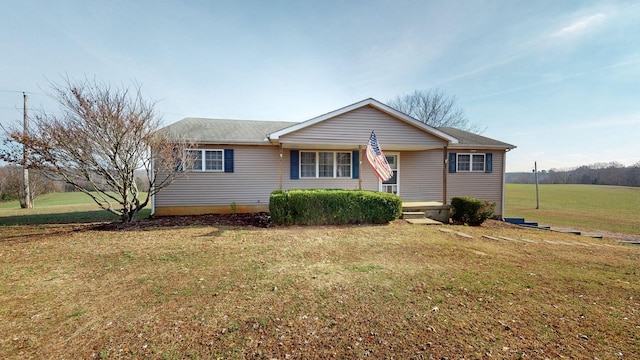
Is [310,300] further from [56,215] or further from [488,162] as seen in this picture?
[56,215]

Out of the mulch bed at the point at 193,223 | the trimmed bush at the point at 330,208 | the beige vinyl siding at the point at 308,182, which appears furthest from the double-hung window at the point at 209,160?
the trimmed bush at the point at 330,208

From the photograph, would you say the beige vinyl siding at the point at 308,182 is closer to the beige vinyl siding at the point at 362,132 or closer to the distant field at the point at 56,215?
the beige vinyl siding at the point at 362,132

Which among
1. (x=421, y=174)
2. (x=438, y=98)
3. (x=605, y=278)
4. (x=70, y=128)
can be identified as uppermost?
(x=438, y=98)

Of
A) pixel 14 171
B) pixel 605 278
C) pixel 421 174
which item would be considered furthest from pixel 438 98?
pixel 14 171

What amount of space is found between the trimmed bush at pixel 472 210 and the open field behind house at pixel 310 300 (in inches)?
128

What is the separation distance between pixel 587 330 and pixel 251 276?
13.7 ft

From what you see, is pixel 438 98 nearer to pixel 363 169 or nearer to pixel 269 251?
pixel 363 169

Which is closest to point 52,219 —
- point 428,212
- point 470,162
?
point 428,212

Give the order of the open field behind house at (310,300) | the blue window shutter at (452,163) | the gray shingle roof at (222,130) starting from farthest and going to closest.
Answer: the blue window shutter at (452,163)
the gray shingle roof at (222,130)
the open field behind house at (310,300)

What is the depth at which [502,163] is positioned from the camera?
11.9 meters

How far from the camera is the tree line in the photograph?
42.3 m

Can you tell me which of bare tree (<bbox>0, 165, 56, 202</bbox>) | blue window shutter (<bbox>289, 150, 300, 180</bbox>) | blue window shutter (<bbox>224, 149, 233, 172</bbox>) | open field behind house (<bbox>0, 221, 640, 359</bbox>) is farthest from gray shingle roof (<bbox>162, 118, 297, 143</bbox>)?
bare tree (<bbox>0, 165, 56, 202</bbox>)

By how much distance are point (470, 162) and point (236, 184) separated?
1122cm

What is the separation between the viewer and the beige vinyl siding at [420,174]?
1174 centimetres
